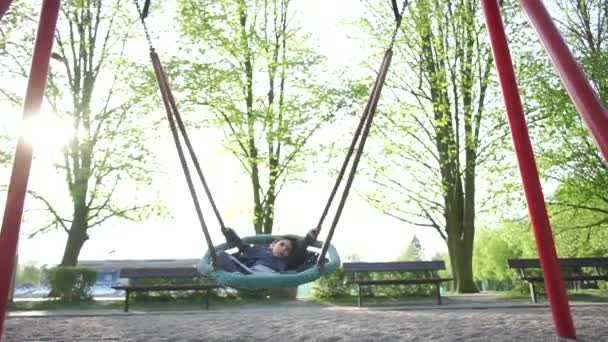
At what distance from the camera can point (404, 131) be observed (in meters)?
16.7

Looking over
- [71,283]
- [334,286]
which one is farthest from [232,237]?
[71,283]

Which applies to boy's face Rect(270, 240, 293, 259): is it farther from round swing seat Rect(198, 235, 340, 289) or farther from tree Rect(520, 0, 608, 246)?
tree Rect(520, 0, 608, 246)

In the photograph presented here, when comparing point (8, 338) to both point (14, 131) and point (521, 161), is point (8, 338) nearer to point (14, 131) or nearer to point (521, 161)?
point (521, 161)

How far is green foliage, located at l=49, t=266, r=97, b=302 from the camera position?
553 inches

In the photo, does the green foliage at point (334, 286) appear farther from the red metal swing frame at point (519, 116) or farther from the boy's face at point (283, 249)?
the red metal swing frame at point (519, 116)

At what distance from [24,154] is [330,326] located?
186 inches

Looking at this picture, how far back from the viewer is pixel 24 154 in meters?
4.62

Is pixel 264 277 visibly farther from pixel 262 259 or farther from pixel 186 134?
pixel 186 134

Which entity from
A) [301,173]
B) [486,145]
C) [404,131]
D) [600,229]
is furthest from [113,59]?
[600,229]

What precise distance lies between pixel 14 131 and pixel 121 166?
327 centimetres

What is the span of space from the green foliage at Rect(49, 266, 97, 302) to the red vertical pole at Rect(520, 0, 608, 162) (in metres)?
13.4

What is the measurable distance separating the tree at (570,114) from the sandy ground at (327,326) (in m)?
7.82

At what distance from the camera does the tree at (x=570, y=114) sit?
15.2m

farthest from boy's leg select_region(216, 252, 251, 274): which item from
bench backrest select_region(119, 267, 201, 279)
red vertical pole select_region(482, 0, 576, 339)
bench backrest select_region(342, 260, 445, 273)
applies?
bench backrest select_region(342, 260, 445, 273)
